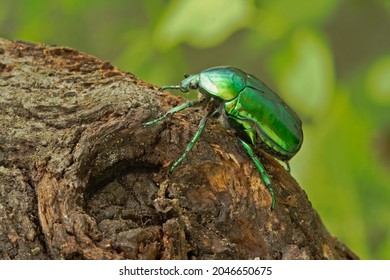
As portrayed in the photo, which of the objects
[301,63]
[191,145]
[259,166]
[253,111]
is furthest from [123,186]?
[301,63]

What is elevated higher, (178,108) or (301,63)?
(301,63)

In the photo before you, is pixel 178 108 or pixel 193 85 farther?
pixel 193 85

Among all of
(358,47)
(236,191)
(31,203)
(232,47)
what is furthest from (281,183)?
(358,47)

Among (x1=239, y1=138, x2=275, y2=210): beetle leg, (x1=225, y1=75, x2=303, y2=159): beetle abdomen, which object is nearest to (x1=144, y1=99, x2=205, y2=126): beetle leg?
(x1=225, y1=75, x2=303, y2=159): beetle abdomen

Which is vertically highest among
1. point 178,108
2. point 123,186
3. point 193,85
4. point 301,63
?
point 301,63

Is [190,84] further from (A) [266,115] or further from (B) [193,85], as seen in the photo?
(A) [266,115]

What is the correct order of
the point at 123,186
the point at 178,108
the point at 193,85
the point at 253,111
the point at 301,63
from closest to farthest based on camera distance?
the point at 123,186
the point at 178,108
the point at 253,111
the point at 193,85
the point at 301,63
